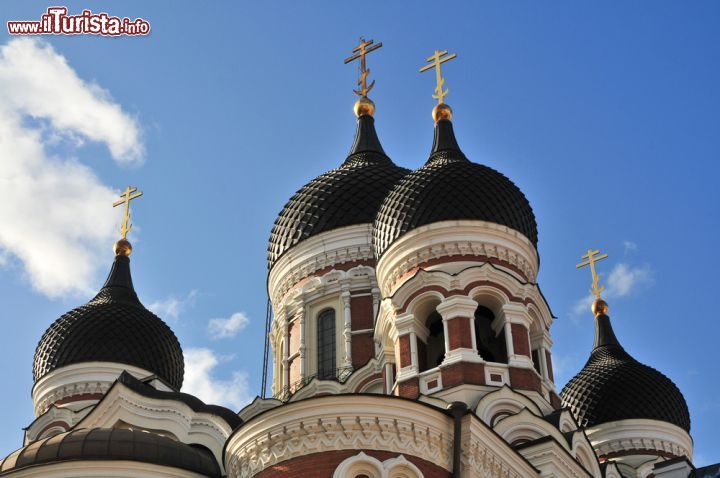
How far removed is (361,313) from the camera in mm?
20562

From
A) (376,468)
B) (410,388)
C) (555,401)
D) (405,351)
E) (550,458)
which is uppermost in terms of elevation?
(405,351)

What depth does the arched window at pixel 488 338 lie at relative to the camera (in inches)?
671

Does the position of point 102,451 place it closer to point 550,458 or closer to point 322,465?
point 322,465

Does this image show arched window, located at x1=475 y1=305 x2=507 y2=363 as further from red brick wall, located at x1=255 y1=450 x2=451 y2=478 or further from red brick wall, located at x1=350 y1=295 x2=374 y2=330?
red brick wall, located at x1=255 y1=450 x2=451 y2=478

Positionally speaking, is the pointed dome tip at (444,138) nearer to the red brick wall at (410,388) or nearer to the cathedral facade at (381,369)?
the cathedral facade at (381,369)

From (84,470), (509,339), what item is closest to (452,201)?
(509,339)

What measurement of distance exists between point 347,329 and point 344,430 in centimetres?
702

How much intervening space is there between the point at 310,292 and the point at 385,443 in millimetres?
7955

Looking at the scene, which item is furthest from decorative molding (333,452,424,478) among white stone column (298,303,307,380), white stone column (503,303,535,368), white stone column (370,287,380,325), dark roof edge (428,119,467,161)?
dark roof edge (428,119,467,161)

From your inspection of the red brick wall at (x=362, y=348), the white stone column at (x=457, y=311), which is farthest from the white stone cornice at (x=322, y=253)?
the white stone column at (x=457, y=311)

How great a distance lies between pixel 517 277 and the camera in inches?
681

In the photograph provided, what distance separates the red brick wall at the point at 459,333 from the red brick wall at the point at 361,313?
3960 mm

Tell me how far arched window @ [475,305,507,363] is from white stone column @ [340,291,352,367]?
3.15m

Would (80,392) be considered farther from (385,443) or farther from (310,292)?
(385,443)
